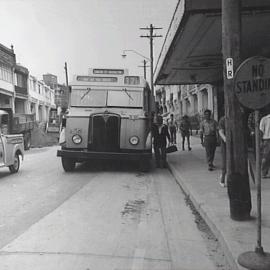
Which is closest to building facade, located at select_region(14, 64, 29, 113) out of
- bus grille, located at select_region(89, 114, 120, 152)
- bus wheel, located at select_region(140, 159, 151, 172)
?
bus grille, located at select_region(89, 114, 120, 152)

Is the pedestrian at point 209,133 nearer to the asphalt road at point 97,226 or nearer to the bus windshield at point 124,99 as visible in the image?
the asphalt road at point 97,226

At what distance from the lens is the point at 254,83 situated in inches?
204

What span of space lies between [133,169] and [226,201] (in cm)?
698

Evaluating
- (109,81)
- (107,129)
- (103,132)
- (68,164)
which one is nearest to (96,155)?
(103,132)

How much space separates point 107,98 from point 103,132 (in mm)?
1329

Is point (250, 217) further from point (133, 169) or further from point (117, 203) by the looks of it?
point (133, 169)

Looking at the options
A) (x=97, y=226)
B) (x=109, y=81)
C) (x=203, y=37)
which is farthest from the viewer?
(x=109, y=81)

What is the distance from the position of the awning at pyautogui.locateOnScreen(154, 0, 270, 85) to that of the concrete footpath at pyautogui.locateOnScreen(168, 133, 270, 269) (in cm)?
382

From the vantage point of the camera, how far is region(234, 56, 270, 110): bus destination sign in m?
5.13

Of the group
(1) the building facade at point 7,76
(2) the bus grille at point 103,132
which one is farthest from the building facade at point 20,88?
(2) the bus grille at point 103,132

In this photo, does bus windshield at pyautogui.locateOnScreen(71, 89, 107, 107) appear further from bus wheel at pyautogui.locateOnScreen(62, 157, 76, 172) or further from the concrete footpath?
the concrete footpath

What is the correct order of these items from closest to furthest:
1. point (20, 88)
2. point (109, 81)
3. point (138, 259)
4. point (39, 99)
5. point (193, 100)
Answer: point (138, 259)
point (109, 81)
point (193, 100)
point (20, 88)
point (39, 99)

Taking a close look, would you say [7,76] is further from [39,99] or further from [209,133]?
[209,133]

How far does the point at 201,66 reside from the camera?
1834 cm
